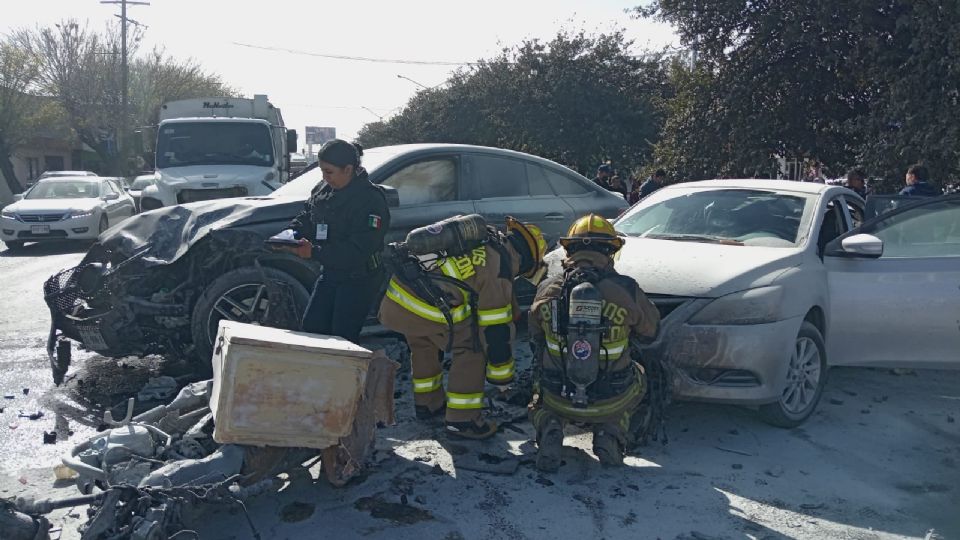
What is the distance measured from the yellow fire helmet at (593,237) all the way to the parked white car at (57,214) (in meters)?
12.8

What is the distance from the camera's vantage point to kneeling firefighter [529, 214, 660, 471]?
13.9ft

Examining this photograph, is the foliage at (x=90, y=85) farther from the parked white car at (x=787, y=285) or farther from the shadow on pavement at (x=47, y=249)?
the parked white car at (x=787, y=285)

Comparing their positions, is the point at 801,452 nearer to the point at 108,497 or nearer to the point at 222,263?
the point at 108,497

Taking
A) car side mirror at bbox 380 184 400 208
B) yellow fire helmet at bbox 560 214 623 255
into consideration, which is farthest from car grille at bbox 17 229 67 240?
yellow fire helmet at bbox 560 214 623 255

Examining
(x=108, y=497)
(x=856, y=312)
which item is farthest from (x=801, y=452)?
(x=108, y=497)

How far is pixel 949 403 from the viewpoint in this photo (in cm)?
586

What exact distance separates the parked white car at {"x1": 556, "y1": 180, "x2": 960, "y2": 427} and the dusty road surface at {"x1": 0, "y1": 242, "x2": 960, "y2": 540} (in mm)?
385

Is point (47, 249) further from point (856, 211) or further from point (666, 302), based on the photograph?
point (856, 211)

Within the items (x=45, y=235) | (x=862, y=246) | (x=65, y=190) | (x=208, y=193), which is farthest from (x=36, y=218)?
(x=862, y=246)

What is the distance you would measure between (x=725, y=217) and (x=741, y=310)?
55.4 inches

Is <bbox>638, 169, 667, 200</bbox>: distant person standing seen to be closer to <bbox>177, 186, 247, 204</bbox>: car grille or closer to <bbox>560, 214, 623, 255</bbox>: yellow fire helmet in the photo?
<bbox>177, 186, 247, 204</bbox>: car grille

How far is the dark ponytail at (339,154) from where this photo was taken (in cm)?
459

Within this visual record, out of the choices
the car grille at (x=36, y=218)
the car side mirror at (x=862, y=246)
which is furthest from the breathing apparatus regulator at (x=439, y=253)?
the car grille at (x=36, y=218)

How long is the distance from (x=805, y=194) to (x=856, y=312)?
3.28ft
